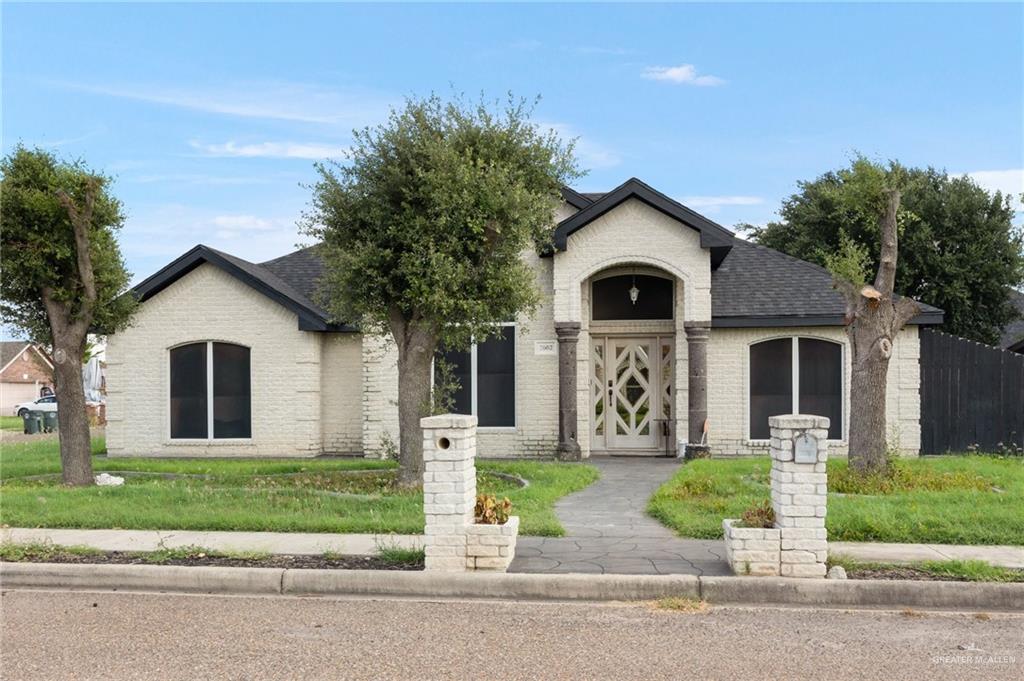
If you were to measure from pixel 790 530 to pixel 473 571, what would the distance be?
104 inches

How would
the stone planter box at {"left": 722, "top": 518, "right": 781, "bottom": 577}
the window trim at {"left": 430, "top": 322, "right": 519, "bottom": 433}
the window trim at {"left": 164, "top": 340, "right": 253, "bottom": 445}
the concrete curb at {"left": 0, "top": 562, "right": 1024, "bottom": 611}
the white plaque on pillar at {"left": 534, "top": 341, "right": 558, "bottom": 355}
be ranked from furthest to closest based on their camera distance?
the window trim at {"left": 164, "top": 340, "right": 253, "bottom": 445}, the window trim at {"left": 430, "top": 322, "right": 519, "bottom": 433}, the white plaque on pillar at {"left": 534, "top": 341, "right": 558, "bottom": 355}, the stone planter box at {"left": 722, "top": 518, "right": 781, "bottom": 577}, the concrete curb at {"left": 0, "top": 562, "right": 1024, "bottom": 611}

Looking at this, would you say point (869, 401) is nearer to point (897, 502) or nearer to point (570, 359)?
point (897, 502)

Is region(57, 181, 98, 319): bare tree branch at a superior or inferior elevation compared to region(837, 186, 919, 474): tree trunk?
superior

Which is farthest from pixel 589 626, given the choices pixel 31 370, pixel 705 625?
pixel 31 370

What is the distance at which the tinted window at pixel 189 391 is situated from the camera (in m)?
17.4

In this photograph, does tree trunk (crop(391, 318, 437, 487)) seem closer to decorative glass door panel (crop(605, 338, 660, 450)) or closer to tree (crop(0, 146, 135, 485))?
tree (crop(0, 146, 135, 485))

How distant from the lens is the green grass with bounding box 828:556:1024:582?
7.20 m

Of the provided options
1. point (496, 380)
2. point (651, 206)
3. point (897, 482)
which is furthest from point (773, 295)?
point (897, 482)

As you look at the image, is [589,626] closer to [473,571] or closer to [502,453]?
[473,571]

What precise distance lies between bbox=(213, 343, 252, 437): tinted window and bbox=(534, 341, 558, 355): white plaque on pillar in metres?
5.70

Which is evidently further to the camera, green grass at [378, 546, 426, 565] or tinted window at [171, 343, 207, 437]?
tinted window at [171, 343, 207, 437]

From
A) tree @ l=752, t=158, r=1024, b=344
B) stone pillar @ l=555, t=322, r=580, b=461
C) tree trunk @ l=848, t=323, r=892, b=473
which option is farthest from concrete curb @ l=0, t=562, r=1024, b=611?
tree @ l=752, t=158, r=1024, b=344

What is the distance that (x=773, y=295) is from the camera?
663 inches

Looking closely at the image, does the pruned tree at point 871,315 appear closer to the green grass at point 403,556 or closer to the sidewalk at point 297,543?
the sidewalk at point 297,543
